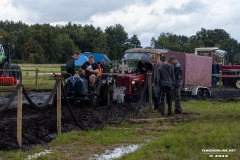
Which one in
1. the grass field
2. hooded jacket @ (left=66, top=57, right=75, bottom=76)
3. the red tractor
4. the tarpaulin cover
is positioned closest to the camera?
the grass field

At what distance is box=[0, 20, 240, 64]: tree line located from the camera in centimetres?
8006

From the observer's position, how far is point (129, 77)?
17.6 metres

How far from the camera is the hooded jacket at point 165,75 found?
496 inches

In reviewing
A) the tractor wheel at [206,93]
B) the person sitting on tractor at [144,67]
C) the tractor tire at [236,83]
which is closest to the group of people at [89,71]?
the person sitting on tractor at [144,67]

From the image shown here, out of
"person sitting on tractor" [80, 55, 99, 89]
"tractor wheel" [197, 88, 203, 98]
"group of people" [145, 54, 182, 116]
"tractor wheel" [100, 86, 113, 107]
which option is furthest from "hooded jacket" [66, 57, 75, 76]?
"tractor wheel" [197, 88, 203, 98]

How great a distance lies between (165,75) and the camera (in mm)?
12594

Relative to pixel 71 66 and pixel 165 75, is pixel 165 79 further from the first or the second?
pixel 71 66

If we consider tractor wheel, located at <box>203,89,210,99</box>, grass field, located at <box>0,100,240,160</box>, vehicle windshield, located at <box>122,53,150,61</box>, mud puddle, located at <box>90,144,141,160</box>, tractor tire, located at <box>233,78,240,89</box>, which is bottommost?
mud puddle, located at <box>90,144,141,160</box>

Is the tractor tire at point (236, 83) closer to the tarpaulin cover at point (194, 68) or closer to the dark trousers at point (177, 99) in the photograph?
the tarpaulin cover at point (194, 68)

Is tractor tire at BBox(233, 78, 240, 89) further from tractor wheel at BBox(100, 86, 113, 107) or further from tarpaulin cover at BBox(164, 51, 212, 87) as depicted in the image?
tractor wheel at BBox(100, 86, 113, 107)

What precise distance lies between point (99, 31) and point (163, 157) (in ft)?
309

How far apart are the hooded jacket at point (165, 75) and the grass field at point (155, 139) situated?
44.0 inches

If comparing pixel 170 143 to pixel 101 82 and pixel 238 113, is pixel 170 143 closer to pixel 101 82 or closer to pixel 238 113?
pixel 238 113

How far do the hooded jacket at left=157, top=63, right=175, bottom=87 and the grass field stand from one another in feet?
3.67
